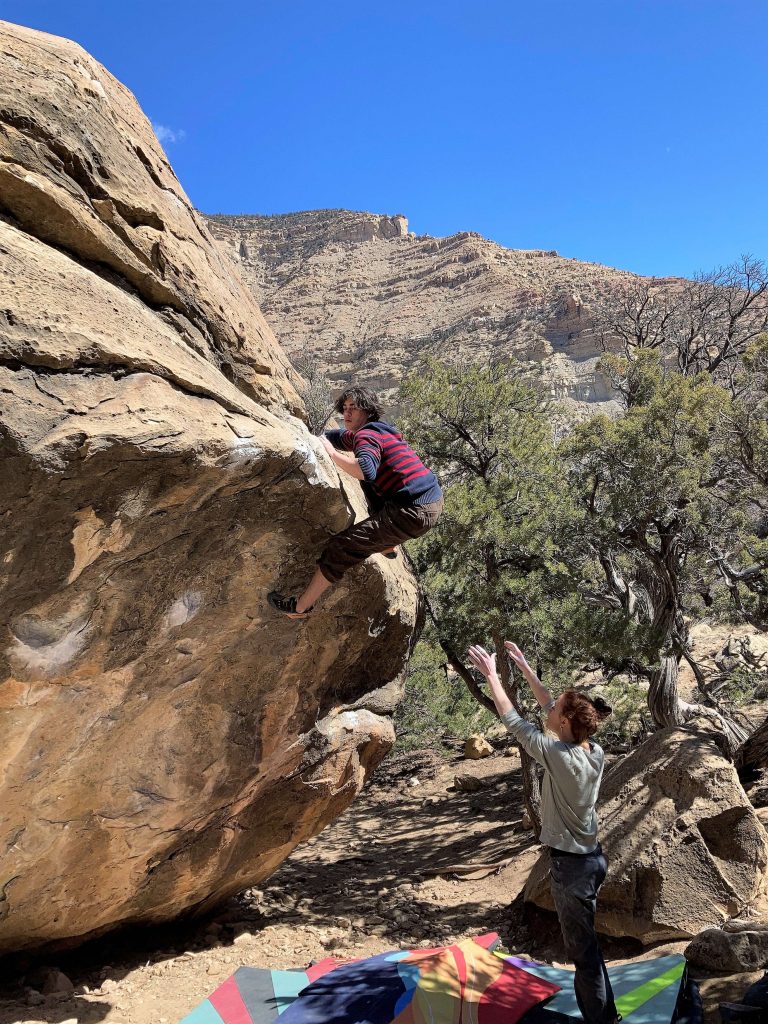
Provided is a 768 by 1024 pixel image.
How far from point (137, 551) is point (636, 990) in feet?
12.6

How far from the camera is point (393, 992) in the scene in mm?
4172

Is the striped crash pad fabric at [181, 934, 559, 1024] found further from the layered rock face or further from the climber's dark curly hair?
the layered rock face

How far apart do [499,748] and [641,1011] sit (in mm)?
12402

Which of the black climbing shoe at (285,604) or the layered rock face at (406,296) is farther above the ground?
the layered rock face at (406,296)

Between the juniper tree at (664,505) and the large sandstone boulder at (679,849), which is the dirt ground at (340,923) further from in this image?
the juniper tree at (664,505)

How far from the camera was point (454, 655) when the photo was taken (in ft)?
30.5

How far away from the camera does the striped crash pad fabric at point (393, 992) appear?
402 centimetres

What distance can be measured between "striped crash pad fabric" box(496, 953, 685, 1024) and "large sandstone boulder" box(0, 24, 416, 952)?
231 centimetres

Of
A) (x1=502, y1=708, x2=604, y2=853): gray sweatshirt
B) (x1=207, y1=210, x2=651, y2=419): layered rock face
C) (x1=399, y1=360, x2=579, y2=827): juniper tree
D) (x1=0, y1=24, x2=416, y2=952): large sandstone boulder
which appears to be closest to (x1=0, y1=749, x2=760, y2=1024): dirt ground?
(x1=0, y1=24, x2=416, y2=952): large sandstone boulder

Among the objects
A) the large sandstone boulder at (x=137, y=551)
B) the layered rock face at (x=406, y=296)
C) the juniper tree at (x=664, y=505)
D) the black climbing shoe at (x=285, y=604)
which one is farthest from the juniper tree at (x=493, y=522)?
the layered rock face at (x=406, y=296)

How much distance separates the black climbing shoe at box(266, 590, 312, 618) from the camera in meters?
4.56

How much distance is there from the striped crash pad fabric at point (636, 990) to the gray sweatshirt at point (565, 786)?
1207 millimetres

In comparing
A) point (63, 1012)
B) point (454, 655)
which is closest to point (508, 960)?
point (63, 1012)

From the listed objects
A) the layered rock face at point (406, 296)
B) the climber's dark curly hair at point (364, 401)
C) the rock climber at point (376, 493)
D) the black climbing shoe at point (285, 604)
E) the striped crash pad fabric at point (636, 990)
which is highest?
the layered rock face at point (406, 296)
